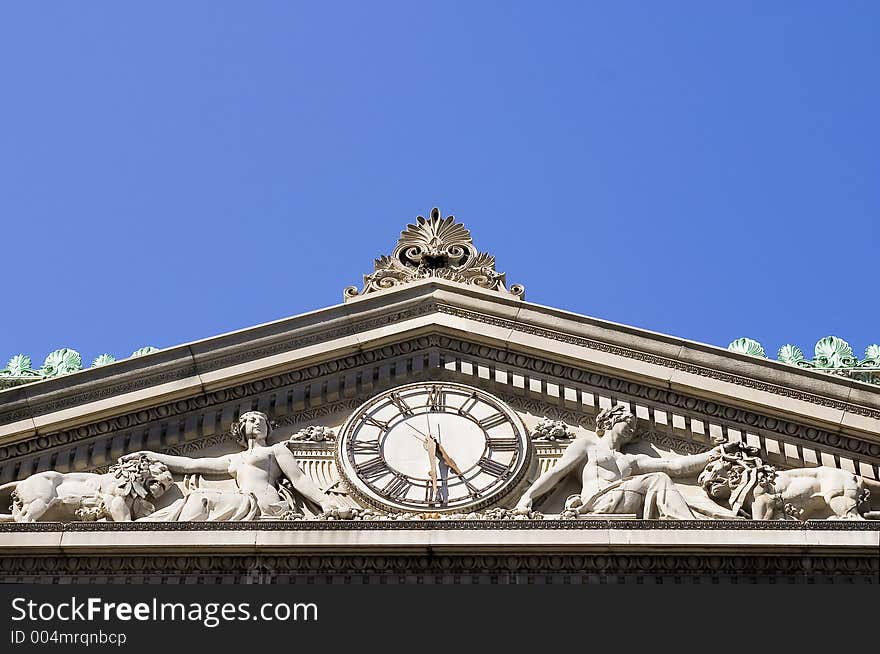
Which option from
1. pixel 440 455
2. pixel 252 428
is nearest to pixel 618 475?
pixel 440 455

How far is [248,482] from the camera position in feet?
88.2

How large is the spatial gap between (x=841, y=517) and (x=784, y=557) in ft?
3.61

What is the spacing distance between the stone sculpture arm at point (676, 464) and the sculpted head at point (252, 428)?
4665mm

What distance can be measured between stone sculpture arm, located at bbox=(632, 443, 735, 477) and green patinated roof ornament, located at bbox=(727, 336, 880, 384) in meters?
2.52

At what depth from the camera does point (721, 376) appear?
27891 millimetres

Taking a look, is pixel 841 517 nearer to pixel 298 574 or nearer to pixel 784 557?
pixel 784 557

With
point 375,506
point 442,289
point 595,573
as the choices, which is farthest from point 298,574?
point 442,289

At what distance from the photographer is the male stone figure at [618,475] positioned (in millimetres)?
26297

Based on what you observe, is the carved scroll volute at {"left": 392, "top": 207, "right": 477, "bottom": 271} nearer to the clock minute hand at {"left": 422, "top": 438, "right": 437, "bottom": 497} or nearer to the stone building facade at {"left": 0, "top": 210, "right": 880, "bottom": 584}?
the stone building facade at {"left": 0, "top": 210, "right": 880, "bottom": 584}

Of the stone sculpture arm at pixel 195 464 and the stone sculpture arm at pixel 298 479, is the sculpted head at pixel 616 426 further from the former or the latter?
the stone sculpture arm at pixel 195 464

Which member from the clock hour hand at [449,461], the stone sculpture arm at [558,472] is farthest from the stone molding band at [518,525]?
the clock hour hand at [449,461]

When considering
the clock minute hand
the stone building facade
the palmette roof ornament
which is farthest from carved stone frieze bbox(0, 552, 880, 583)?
the palmette roof ornament

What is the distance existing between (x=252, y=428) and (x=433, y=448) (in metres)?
2.32

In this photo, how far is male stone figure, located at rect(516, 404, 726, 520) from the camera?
2630cm
